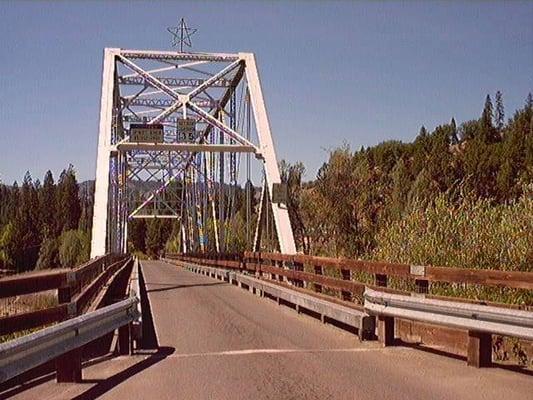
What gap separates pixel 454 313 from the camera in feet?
27.2

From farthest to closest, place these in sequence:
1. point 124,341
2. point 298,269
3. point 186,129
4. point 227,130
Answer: point 186,129, point 227,130, point 298,269, point 124,341

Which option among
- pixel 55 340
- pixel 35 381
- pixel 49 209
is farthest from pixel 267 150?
pixel 49 209

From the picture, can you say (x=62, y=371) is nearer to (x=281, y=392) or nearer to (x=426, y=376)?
(x=281, y=392)

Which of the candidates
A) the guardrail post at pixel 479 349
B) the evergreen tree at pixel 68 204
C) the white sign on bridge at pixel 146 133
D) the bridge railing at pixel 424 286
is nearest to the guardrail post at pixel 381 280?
the bridge railing at pixel 424 286

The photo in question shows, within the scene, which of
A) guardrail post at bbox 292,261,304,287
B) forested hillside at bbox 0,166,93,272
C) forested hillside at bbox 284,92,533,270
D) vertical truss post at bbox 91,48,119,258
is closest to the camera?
forested hillside at bbox 284,92,533,270

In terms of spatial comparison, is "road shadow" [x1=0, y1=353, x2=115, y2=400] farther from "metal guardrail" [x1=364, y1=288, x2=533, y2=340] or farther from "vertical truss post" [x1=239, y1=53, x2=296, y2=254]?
"vertical truss post" [x1=239, y1=53, x2=296, y2=254]

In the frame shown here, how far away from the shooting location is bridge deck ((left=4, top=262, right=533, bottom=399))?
23.4 feet

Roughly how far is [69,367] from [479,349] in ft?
14.1

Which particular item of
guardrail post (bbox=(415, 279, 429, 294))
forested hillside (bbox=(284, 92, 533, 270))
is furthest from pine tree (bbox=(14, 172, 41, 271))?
guardrail post (bbox=(415, 279, 429, 294))

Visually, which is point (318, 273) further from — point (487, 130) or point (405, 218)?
point (487, 130)

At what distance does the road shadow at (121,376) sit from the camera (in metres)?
7.17

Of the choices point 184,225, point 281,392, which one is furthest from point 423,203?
point 184,225

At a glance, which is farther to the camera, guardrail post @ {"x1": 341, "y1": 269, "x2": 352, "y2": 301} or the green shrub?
the green shrub

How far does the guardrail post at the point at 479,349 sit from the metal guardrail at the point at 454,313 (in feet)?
0.55
